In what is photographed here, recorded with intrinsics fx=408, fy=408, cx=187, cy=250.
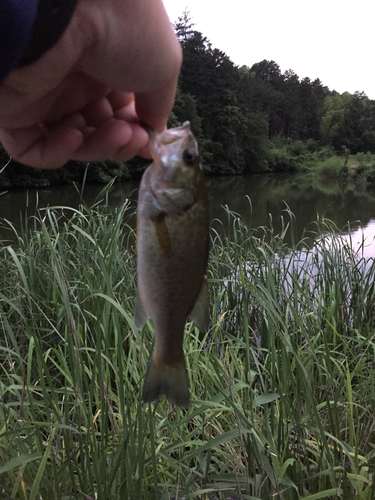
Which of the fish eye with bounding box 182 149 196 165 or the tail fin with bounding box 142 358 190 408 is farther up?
the fish eye with bounding box 182 149 196 165

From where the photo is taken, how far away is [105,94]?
44.8 inches

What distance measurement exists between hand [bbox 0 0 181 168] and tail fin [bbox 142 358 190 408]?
55 centimetres

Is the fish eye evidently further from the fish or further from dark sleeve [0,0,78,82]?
dark sleeve [0,0,78,82]

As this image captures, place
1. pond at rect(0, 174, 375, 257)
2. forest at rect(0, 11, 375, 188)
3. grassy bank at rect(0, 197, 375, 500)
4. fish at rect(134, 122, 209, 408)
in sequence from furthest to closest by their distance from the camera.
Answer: forest at rect(0, 11, 375, 188) < pond at rect(0, 174, 375, 257) < grassy bank at rect(0, 197, 375, 500) < fish at rect(134, 122, 209, 408)

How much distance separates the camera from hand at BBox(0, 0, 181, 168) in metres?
0.89

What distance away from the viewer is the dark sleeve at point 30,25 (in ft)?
2.65

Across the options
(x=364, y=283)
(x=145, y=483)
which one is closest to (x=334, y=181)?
(x=364, y=283)

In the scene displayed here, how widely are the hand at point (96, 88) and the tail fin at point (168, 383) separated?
55cm

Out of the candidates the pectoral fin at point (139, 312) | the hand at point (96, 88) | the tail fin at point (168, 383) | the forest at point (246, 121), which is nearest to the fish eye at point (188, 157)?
the hand at point (96, 88)

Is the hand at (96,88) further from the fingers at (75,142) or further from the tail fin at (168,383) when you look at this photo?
the tail fin at (168,383)

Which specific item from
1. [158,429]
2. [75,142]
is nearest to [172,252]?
[75,142]

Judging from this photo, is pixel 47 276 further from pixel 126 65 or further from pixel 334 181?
pixel 334 181

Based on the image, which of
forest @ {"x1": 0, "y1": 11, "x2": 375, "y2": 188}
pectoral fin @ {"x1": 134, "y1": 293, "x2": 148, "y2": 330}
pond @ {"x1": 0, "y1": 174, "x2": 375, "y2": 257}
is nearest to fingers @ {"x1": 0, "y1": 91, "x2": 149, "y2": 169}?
pectoral fin @ {"x1": 134, "y1": 293, "x2": 148, "y2": 330}

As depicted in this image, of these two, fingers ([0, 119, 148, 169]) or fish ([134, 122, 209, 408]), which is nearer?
fish ([134, 122, 209, 408])
